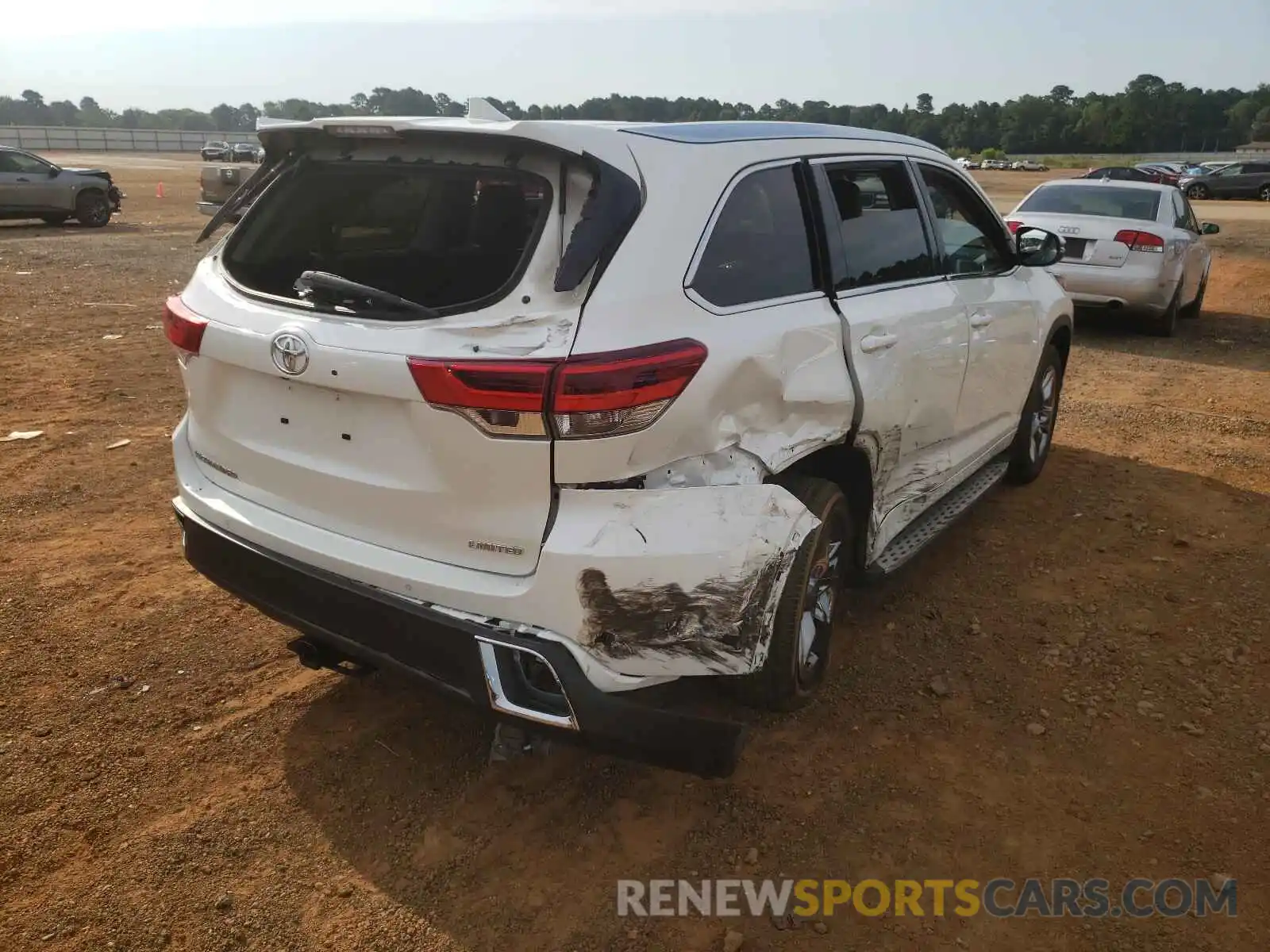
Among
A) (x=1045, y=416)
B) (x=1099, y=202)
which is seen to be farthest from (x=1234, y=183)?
(x=1045, y=416)

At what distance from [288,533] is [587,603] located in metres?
0.95

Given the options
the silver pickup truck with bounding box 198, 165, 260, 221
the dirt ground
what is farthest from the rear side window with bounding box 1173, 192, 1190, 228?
the silver pickup truck with bounding box 198, 165, 260, 221

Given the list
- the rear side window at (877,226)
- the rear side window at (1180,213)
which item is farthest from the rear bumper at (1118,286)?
the rear side window at (877,226)

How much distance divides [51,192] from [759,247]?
68.0 feet

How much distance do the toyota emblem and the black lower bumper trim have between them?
55 centimetres

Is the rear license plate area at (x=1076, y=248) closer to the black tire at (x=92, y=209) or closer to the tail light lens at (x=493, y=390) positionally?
the tail light lens at (x=493, y=390)

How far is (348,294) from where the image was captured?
8.48ft

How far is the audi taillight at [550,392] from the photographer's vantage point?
7.56ft

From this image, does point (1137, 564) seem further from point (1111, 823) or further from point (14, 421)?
point (14, 421)

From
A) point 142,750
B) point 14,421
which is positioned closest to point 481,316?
point 142,750

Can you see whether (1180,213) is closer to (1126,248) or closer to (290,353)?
(1126,248)

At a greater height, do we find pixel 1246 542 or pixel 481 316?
pixel 481 316

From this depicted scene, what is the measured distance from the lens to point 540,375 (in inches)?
90.7

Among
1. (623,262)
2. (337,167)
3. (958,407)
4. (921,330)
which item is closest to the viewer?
(623,262)
